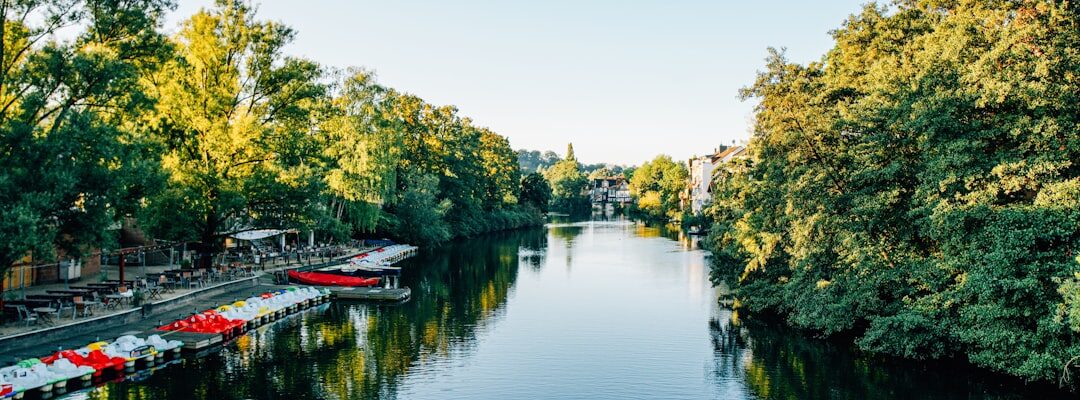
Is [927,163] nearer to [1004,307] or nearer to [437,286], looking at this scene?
[1004,307]

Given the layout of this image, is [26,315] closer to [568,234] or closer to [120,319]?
[120,319]

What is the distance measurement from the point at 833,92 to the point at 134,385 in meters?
27.6

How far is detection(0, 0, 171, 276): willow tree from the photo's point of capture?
19828 millimetres

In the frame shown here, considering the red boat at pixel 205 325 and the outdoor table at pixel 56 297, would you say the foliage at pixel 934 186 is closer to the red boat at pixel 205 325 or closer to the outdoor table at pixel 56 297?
the red boat at pixel 205 325

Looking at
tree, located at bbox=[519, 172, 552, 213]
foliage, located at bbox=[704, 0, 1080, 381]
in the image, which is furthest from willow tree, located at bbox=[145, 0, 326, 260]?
tree, located at bbox=[519, 172, 552, 213]

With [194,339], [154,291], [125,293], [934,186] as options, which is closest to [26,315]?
[125,293]

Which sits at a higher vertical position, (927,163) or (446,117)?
(446,117)

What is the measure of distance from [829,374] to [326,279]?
2611 cm

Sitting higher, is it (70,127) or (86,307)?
(70,127)

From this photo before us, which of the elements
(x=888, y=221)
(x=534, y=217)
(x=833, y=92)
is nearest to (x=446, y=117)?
(x=534, y=217)

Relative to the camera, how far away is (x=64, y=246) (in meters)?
21.6

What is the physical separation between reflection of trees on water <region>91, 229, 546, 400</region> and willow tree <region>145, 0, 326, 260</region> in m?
6.28

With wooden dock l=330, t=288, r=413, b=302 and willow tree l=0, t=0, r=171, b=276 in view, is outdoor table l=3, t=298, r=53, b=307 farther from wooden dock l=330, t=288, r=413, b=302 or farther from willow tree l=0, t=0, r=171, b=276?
wooden dock l=330, t=288, r=413, b=302

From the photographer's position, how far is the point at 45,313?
80.6 ft
